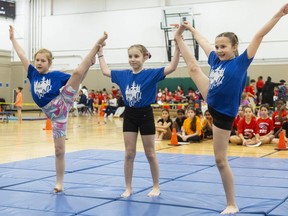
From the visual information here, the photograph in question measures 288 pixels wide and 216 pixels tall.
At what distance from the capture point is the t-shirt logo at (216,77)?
4105 mm

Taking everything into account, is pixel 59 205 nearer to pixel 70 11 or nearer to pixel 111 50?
pixel 111 50

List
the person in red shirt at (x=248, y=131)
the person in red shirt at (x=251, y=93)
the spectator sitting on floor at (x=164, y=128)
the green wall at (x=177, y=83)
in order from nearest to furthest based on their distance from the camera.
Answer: the person in red shirt at (x=248, y=131) < the spectator sitting on floor at (x=164, y=128) < the person in red shirt at (x=251, y=93) < the green wall at (x=177, y=83)

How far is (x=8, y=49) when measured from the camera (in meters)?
29.2

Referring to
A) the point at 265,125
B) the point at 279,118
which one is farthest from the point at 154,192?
the point at 279,118

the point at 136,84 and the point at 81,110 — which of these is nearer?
the point at 136,84

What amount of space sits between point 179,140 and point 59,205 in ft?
23.2

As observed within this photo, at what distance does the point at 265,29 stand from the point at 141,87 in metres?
1.54

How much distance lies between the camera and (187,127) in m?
11.4

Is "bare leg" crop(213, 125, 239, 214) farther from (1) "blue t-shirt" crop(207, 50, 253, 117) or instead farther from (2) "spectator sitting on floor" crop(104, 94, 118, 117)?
(2) "spectator sitting on floor" crop(104, 94, 118, 117)

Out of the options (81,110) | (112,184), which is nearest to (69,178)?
(112,184)

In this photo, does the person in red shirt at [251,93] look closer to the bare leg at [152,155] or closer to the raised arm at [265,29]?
the bare leg at [152,155]

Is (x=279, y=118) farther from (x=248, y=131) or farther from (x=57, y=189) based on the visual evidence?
(x=57, y=189)

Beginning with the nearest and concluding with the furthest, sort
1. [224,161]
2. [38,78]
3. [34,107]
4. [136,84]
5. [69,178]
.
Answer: [224,161] < [136,84] < [38,78] < [69,178] < [34,107]

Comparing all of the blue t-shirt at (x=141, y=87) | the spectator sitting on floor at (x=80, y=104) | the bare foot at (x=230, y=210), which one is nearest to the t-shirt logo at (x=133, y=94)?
the blue t-shirt at (x=141, y=87)
